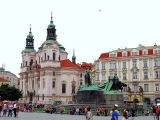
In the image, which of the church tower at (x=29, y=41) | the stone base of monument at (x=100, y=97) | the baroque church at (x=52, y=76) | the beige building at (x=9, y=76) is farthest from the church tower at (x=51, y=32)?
the stone base of monument at (x=100, y=97)

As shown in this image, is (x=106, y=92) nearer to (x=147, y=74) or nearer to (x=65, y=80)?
(x=147, y=74)

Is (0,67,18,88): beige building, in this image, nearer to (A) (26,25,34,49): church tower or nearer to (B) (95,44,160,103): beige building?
Answer: (A) (26,25,34,49): church tower

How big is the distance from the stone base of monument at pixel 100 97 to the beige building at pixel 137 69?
3004 centimetres

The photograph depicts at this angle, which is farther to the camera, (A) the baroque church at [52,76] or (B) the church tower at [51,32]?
(B) the church tower at [51,32]

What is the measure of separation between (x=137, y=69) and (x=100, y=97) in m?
32.1

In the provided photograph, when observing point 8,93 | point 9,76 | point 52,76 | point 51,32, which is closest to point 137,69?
point 52,76

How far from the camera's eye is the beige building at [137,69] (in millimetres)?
58156

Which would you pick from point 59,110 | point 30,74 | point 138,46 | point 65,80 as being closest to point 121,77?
point 138,46

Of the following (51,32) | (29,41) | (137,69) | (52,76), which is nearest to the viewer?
(137,69)

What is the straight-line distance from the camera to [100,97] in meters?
29.1

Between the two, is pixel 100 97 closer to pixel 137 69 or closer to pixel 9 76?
pixel 137 69

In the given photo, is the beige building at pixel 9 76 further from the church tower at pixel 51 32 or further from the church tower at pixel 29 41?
the church tower at pixel 51 32

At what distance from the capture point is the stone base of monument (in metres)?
28.6

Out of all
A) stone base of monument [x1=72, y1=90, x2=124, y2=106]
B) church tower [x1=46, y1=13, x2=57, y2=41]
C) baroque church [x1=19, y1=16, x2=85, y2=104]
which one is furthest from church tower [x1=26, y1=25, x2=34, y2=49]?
stone base of monument [x1=72, y1=90, x2=124, y2=106]
